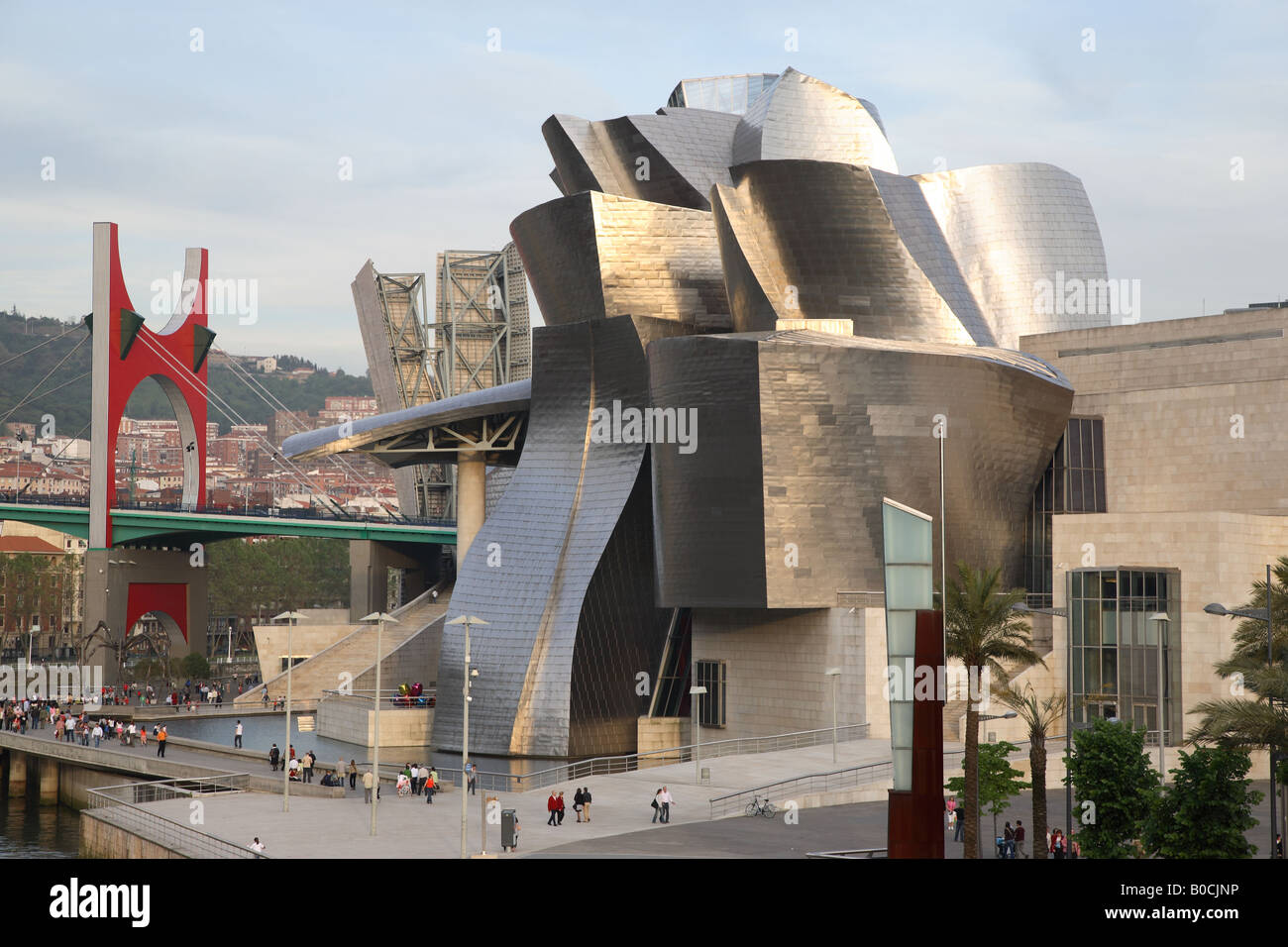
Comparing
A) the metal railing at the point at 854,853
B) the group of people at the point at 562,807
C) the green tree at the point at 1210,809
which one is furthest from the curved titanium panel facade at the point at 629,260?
the green tree at the point at 1210,809

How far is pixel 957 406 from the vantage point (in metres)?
42.7

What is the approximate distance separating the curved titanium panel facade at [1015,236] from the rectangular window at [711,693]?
1631 centimetres

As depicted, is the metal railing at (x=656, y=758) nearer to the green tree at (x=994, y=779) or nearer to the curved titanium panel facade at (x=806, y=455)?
the curved titanium panel facade at (x=806, y=455)

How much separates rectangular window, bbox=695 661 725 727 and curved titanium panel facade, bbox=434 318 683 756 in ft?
7.71

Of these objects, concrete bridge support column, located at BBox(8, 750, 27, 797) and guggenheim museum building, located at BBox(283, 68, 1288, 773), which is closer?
guggenheim museum building, located at BBox(283, 68, 1288, 773)

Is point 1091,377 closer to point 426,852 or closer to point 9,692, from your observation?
point 426,852

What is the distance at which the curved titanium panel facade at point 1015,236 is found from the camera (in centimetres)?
5244

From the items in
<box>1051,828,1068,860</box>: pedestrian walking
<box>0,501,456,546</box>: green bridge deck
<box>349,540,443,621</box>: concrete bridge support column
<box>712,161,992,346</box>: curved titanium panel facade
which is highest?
<box>712,161,992,346</box>: curved titanium panel facade

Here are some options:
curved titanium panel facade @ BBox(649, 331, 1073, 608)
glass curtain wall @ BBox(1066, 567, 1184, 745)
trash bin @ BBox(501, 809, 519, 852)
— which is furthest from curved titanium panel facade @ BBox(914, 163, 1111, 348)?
trash bin @ BBox(501, 809, 519, 852)

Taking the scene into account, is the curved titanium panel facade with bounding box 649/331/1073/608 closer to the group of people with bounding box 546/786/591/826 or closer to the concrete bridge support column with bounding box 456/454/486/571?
the group of people with bounding box 546/786/591/826

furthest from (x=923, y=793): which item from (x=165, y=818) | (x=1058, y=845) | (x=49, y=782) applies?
(x=49, y=782)

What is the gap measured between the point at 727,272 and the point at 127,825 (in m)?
24.9

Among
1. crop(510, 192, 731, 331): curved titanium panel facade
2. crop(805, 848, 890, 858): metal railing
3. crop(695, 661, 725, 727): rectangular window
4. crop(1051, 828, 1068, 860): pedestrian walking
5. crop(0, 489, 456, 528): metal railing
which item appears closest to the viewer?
crop(805, 848, 890, 858): metal railing

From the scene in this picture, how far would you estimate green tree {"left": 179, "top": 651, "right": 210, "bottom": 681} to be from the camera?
242 feet
